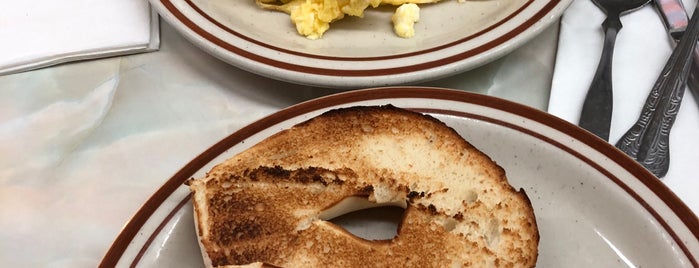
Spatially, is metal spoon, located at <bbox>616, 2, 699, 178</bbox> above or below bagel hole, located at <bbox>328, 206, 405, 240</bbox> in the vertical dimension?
above

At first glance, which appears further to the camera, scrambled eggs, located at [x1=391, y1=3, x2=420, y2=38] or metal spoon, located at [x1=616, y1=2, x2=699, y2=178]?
scrambled eggs, located at [x1=391, y1=3, x2=420, y2=38]

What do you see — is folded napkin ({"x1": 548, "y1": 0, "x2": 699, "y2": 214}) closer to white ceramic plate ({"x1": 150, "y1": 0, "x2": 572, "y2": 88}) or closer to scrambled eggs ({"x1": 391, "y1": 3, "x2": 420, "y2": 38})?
white ceramic plate ({"x1": 150, "y1": 0, "x2": 572, "y2": 88})

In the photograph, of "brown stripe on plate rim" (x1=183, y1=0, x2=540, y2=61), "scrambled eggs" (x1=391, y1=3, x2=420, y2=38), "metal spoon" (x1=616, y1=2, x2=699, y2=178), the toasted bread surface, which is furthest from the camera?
"scrambled eggs" (x1=391, y1=3, x2=420, y2=38)

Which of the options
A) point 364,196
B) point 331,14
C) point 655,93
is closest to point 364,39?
point 331,14

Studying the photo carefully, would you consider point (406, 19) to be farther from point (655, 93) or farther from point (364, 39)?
point (655, 93)

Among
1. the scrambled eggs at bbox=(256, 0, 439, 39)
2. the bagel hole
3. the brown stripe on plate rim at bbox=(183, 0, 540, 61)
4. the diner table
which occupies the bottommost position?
the bagel hole

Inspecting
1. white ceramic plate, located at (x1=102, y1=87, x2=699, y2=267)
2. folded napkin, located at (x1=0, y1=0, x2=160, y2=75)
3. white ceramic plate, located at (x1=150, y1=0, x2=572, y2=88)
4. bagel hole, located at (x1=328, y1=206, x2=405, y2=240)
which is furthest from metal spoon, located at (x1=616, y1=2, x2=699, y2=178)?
folded napkin, located at (x1=0, y1=0, x2=160, y2=75)
